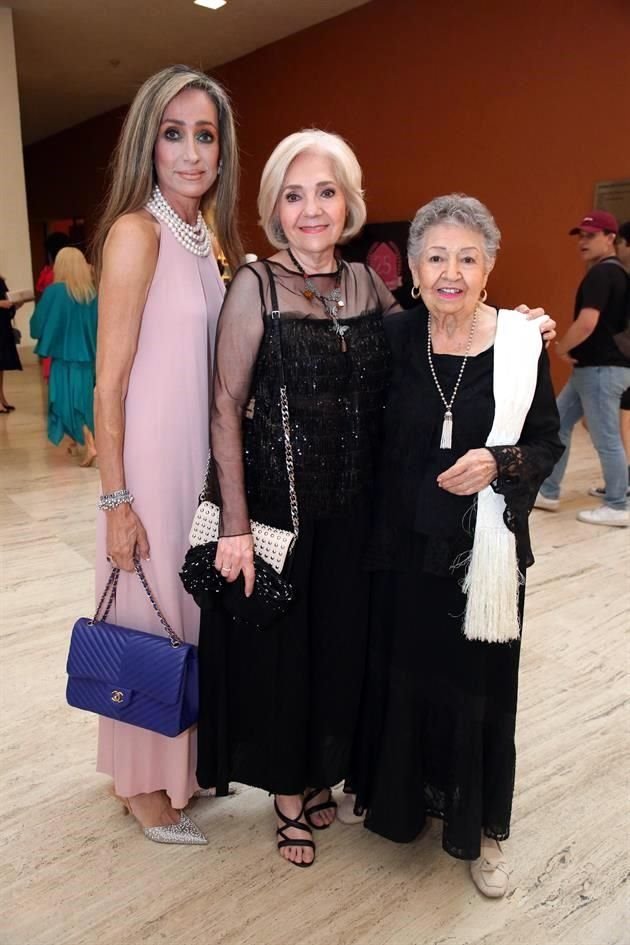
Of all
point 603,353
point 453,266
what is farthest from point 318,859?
point 603,353

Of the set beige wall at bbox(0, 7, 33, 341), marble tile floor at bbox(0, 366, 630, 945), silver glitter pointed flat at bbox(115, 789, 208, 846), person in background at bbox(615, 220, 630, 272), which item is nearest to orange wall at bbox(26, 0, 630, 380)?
person in background at bbox(615, 220, 630, 272)

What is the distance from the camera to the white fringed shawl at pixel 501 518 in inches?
60.8

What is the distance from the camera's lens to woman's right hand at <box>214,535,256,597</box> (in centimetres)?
164

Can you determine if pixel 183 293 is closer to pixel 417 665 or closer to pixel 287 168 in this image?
pixel 287 168

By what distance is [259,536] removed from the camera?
1.67 meters

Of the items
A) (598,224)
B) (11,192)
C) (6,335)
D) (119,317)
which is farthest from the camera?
(11,192)

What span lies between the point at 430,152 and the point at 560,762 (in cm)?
728

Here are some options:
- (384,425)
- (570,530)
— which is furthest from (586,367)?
(384,425)

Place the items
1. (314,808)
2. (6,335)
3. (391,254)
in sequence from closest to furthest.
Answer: (314,808), (6,335), (391,254)

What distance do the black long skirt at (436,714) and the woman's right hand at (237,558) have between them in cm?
31
